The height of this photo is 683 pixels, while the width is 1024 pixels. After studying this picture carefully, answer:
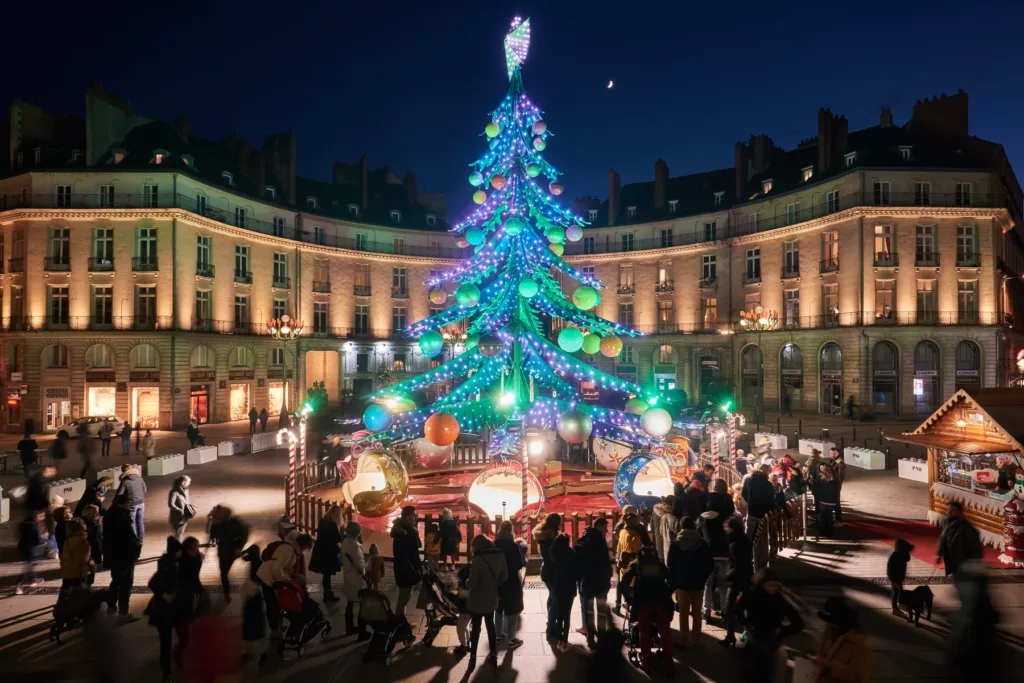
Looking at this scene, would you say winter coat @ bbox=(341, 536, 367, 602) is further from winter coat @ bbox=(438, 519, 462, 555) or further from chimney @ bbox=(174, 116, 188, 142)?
chimney @ bbox=(174, 116, 188, 142)

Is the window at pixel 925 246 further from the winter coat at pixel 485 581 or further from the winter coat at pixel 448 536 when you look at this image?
the winter coat at pixel 485 581

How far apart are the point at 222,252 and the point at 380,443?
29.9 m

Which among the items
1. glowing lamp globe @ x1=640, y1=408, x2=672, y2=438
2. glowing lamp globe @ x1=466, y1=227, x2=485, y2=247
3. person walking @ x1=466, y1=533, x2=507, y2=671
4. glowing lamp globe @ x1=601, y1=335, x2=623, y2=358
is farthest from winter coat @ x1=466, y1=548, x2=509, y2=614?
glowing lamp globe @ x1=466, y1=227, x2=485, y2=247

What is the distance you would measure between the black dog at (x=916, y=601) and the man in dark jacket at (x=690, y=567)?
304cm

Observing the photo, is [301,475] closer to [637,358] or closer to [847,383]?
[847,383]

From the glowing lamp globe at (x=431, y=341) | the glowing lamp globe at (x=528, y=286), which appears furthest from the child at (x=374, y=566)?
the glowing lamp globe at (x=528, y=286)

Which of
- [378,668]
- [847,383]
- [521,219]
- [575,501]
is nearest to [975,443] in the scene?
[575,501]

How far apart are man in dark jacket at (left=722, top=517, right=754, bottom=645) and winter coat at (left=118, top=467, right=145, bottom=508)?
30.0ft

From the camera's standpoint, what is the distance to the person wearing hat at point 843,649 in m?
5.07

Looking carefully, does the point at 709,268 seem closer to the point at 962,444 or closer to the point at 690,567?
the point at 962,444

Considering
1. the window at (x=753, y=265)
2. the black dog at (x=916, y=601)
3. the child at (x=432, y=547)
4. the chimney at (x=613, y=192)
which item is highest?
the chimney at (x=613, y=192)

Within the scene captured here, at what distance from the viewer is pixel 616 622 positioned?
8.55m

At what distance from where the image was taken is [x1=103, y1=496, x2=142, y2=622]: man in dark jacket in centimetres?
840

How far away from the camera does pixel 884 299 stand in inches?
1486
